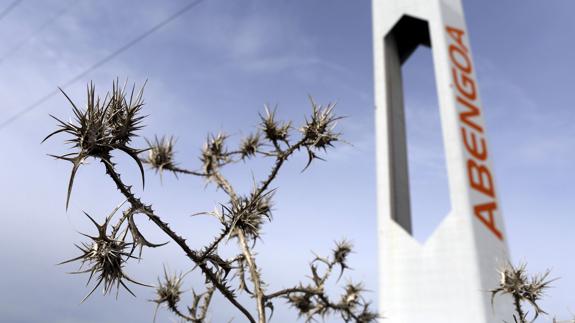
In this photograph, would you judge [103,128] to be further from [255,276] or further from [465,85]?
[465,85]

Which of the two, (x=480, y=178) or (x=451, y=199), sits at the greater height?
(x=480, y=178)

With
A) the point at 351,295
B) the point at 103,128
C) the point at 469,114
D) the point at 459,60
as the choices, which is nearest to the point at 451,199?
the point at 469,114

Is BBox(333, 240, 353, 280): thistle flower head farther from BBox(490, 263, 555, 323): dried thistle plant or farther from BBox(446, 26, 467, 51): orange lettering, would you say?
BBox(446, 26, 467, 51): orange lettering

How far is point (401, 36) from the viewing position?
594 inches

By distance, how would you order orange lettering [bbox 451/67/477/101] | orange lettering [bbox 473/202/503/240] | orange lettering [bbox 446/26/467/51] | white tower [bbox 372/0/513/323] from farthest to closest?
orange lettering [bbox 446/26/467/51], orange lettering [bbox 451/67/477/101], orange lettering [bbox 473/202/503/240], white tower [bbox 372/0/513/323]

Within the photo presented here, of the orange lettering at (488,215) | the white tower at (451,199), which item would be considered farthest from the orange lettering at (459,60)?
the orange lettering at (488,215)

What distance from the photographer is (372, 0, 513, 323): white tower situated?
10719 mm

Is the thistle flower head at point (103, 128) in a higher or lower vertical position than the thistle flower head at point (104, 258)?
higher

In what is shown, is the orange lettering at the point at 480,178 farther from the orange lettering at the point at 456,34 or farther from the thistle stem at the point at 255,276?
the thistle stem at the point at 255,276

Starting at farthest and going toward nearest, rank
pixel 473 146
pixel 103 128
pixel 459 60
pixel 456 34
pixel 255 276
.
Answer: pixel 456 34
pixel 459 60
pixel 473 146
pixel 255 276
pixel 103 128

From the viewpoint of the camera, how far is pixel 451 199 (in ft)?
37.4

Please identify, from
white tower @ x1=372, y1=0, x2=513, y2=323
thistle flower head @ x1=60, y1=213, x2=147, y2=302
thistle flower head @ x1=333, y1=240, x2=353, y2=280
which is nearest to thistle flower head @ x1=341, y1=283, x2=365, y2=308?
thistle flower head @ x1=333, y1=240, x2=353, y2=280

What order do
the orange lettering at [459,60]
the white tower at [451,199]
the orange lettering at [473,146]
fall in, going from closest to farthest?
1. the white tower at [451,199]
2. the orange lettering at [473,146]
3. the orange lettering at [459,60]

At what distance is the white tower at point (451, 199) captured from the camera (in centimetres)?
1072
